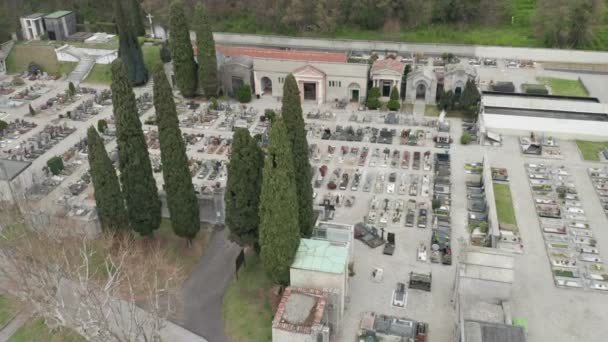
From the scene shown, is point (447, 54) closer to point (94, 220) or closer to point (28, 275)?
point (94, 220)

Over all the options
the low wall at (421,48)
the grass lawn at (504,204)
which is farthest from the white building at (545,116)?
the low wall at (421,48)

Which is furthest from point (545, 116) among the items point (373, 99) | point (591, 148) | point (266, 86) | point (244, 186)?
point (244, 186)

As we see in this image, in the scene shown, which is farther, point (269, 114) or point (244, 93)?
point (244, 93)

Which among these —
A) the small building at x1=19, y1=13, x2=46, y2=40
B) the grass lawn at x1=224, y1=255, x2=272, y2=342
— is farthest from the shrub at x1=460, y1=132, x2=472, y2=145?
the small building at x1=19, y1=13, x2=46, y2=40

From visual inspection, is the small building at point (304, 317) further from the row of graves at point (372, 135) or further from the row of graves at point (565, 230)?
the row of graves at point (372, 135)

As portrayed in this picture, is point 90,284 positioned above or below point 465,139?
above

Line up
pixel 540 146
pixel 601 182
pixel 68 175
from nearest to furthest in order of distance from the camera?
pixel 601 182 < pixel 68 175 < pixel 540 146

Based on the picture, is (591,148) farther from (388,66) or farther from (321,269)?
(321,269)
